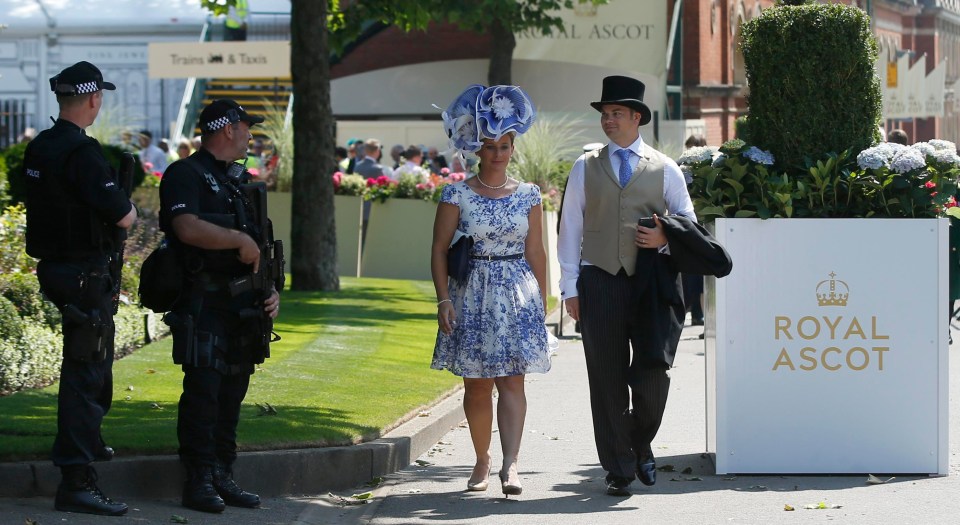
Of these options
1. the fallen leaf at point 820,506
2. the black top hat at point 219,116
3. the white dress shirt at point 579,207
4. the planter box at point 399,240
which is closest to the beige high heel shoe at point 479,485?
the white dress shirt at point 579,207

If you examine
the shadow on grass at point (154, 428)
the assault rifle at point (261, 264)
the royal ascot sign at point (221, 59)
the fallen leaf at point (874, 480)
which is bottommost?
the fallen leaf at point (874, 480)

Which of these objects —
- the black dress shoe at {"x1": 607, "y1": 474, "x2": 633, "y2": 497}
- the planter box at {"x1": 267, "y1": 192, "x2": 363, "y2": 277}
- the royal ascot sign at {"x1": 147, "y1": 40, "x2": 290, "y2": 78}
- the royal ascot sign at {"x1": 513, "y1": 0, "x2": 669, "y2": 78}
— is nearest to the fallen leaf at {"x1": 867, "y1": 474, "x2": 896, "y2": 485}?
the black dress shoe at {"x1": 607, "y1": 474, "x2": 633, "y2": 497}

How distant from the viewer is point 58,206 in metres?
6.62

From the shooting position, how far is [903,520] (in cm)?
696

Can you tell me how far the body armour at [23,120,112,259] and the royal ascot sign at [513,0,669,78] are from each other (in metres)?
27.3

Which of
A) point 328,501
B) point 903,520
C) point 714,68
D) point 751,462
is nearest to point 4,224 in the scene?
point 328,501

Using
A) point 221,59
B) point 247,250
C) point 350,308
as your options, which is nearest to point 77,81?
point 247,250

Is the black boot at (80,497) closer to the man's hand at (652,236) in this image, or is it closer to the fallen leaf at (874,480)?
the man's hand at (652,236)

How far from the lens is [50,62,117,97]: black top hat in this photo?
6.66 meters

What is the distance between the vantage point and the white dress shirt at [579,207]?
755 centimetres

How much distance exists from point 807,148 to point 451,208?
2015 mm

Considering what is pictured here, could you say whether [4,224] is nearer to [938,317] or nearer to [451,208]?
[451,208]

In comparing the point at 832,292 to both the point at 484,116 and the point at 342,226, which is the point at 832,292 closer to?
the point at 484,116

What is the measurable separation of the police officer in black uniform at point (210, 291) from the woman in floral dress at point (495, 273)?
3.27 ft
